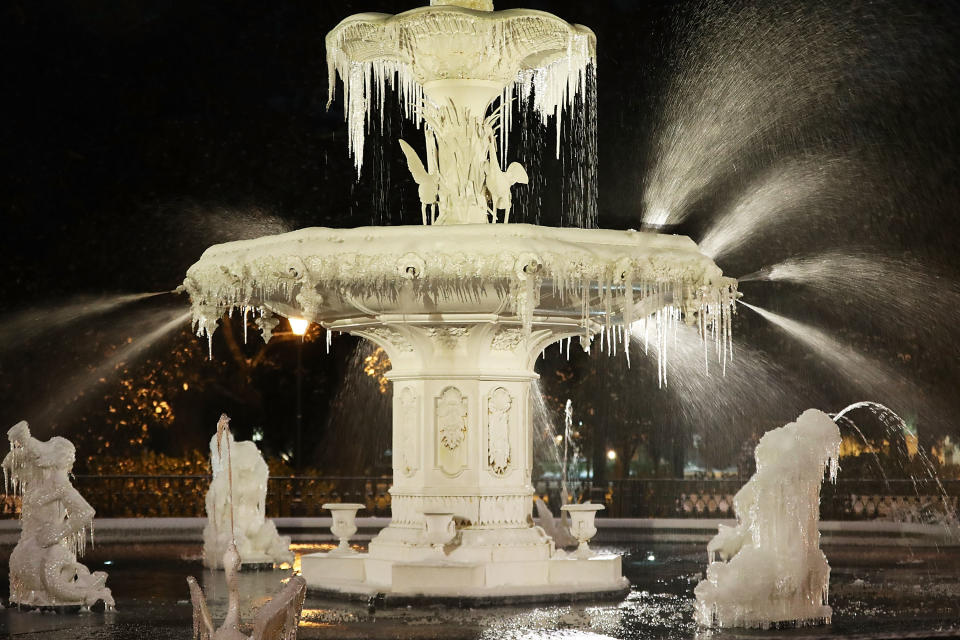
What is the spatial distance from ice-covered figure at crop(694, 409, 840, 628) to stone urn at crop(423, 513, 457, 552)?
2328 millimetres

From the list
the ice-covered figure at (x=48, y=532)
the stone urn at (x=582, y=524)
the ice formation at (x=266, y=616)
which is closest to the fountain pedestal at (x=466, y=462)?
the stone urn at (x=582, y=524)

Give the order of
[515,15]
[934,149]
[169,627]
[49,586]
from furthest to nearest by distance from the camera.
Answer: [934,149]
[515,15]
[49,586]
[169,627]

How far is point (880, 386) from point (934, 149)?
5.77 m

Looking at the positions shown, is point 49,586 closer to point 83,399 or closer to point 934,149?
point 83,399

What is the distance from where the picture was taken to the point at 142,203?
2534cm

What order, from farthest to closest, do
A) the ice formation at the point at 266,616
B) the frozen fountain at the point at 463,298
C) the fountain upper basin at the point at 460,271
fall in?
the frozen fountain at the point at 463,298
the fountain upper basin at the point at 460,271
the ice formation at the point at 266,616

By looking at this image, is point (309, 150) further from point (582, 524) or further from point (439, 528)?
point (439, 528)

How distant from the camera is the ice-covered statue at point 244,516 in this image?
14086 mm

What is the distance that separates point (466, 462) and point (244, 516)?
3451 mm

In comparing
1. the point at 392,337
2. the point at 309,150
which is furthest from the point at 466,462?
the point at 309,150

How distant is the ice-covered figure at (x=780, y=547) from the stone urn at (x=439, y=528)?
233 centimetres

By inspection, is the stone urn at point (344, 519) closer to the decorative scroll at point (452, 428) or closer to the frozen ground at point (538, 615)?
the frozen ground at point (538, 615)

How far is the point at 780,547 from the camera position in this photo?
31.3 ft

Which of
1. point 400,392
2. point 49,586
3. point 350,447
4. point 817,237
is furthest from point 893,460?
point 49,586
